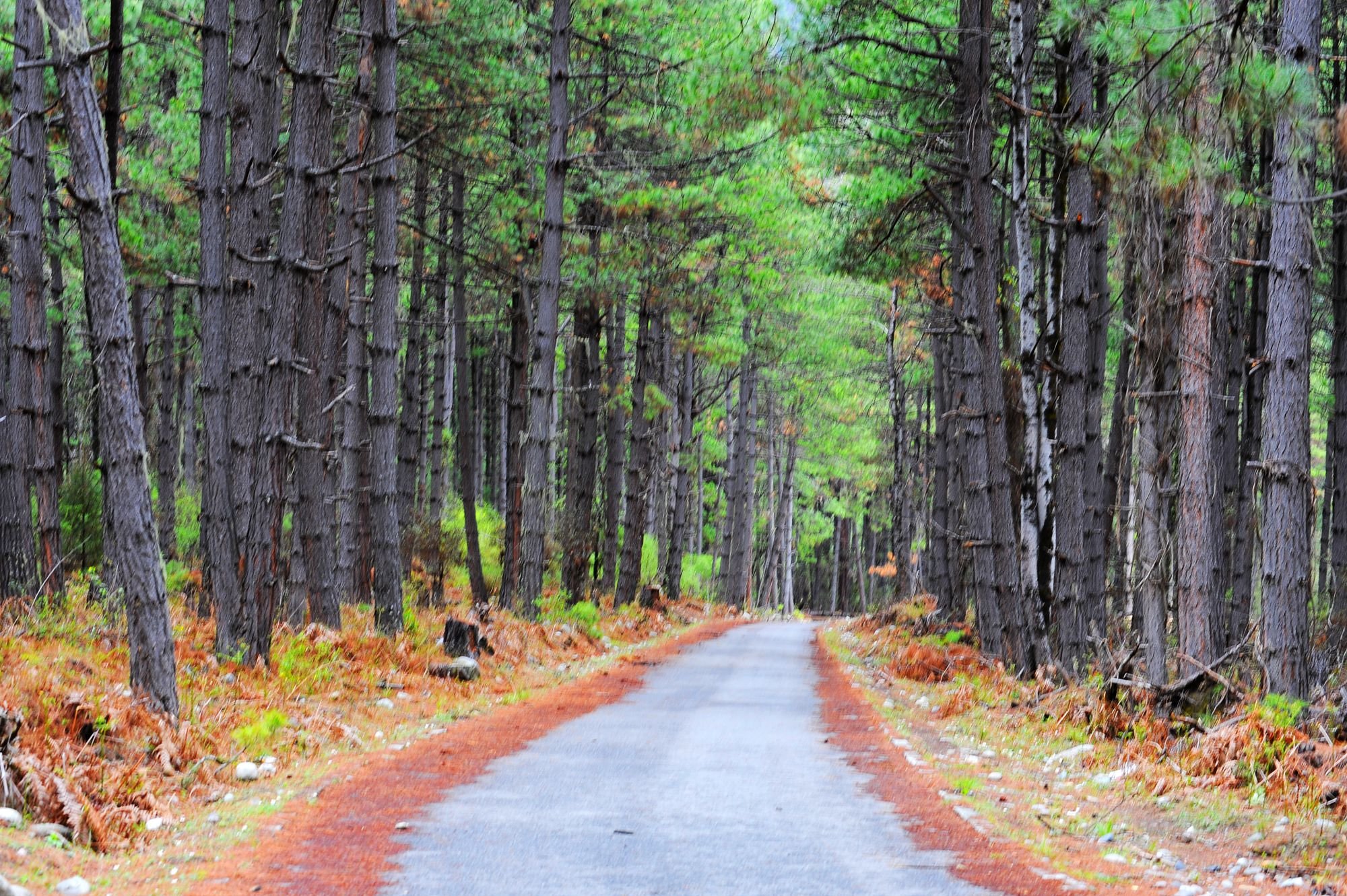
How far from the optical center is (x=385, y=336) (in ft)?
57.8

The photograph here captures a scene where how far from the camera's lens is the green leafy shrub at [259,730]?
10.1 m

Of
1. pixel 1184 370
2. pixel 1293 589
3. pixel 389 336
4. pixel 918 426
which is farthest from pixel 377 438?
pixel 918 426

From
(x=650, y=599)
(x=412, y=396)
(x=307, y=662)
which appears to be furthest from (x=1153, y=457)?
(x=650, y=599)

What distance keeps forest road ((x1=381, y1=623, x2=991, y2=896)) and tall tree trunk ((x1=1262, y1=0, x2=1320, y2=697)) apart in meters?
3.99

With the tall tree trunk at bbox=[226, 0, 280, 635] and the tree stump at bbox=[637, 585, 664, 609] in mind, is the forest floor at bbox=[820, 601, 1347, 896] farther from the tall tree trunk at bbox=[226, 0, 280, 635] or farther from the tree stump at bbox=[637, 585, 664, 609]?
the tree stump at bbox=[637, 585, 664, 609]

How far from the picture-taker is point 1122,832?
8.29m

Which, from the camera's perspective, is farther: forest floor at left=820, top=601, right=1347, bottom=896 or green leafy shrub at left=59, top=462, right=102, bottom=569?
green leafy shrub at left=59, top=462, right=102, bottom=569

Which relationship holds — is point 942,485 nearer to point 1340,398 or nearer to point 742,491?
point 1340,398

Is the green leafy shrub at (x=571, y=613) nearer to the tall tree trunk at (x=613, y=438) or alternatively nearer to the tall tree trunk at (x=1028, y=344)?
the tall tree trunk at (x=613, y=438)

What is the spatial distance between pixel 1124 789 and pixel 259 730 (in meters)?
6.75

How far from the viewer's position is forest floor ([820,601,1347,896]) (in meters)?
7.18

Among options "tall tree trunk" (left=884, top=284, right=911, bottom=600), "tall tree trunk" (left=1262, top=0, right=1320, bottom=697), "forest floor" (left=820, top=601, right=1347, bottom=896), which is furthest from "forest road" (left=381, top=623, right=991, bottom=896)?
"tall tree trunk" (left=884, top=284, right=911, bottom=600)

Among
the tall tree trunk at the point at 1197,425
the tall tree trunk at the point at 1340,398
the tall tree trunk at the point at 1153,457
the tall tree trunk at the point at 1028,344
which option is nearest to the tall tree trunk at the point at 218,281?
the tall tree trunk at the point at 1153,457

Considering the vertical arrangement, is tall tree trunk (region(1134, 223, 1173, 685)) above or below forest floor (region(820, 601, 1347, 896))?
above
